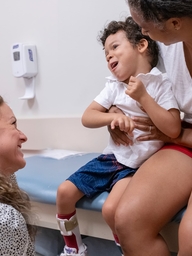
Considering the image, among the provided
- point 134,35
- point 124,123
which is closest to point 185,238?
point 124,123

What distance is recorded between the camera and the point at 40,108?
1.68 meters

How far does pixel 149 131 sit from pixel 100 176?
19 centimetres

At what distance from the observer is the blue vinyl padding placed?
973 millimetres

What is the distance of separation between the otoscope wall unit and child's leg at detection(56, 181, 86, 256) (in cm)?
78

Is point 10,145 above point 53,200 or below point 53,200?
above

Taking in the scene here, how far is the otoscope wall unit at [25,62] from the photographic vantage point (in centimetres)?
161

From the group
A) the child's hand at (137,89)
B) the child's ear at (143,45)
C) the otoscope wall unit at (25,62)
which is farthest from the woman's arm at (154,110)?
the otoscope wall unit at (25,62)

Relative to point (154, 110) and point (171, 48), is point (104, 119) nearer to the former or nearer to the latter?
point (154, 110)

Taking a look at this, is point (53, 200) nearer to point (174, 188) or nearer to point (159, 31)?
point (174, 188)

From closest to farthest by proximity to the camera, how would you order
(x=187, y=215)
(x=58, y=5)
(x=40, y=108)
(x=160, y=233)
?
(x=187, y=215) → (x=160, y=233) → (x=58, y=5) → (x=40, y=108)

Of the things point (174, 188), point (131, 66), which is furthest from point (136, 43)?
point (174, 188)

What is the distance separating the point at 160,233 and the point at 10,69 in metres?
1.19

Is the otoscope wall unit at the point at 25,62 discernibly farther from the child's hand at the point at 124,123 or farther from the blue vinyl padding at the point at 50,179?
the child's hand at the point at 124,123

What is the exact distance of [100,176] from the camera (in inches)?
39.5
